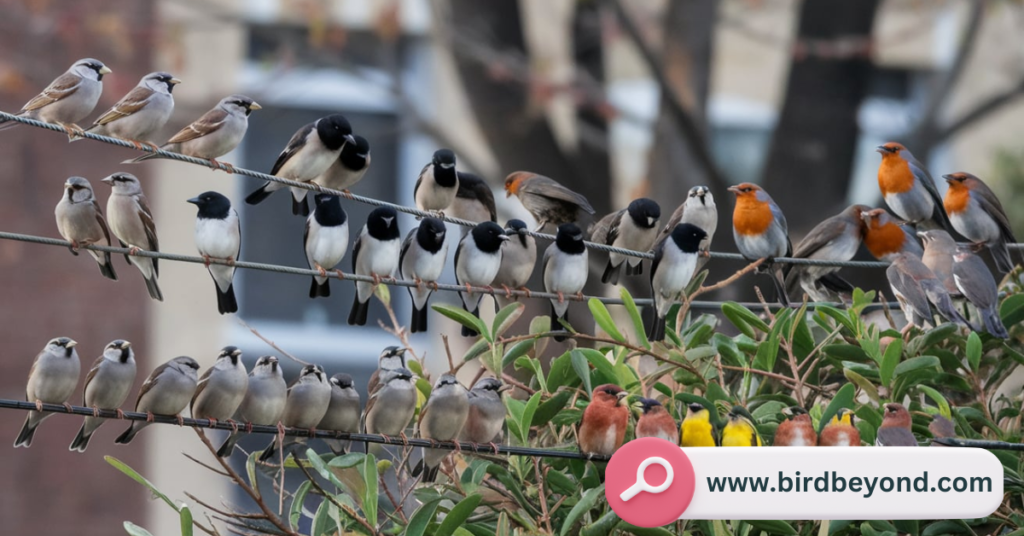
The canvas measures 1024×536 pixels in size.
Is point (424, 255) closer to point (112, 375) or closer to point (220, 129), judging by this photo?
point (220, 129)

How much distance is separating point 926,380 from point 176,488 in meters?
8.16

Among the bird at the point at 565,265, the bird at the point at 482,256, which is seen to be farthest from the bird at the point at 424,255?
the bird at the point at 565,265

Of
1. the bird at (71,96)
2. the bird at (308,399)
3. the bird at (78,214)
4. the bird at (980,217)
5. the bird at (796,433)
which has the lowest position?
the bird at (308,399)

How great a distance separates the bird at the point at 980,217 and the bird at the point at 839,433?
157cm

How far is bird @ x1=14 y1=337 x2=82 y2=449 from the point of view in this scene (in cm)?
427

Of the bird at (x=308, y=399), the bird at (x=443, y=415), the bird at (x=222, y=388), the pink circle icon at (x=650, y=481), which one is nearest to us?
the pink circle icon at (x=650, y=481)

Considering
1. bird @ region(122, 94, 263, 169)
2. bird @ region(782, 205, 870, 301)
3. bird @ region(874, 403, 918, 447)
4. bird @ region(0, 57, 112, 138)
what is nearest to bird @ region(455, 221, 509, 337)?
bird @ region(122, 94, 263, 169)

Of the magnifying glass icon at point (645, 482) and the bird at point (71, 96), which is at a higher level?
the bird at point (71, 96)

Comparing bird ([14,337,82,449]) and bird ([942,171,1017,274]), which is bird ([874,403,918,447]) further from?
bird ([14,337,82,449])

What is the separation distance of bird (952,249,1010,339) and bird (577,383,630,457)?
106 cm

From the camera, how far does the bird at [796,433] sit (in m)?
3.02

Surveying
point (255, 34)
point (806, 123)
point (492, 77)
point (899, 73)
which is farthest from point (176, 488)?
point (899, 73)

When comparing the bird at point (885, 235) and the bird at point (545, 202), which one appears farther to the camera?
the bird at point (545, 202)

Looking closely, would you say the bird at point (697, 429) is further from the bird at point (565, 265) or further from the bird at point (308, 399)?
the bird at point (565, 265)
